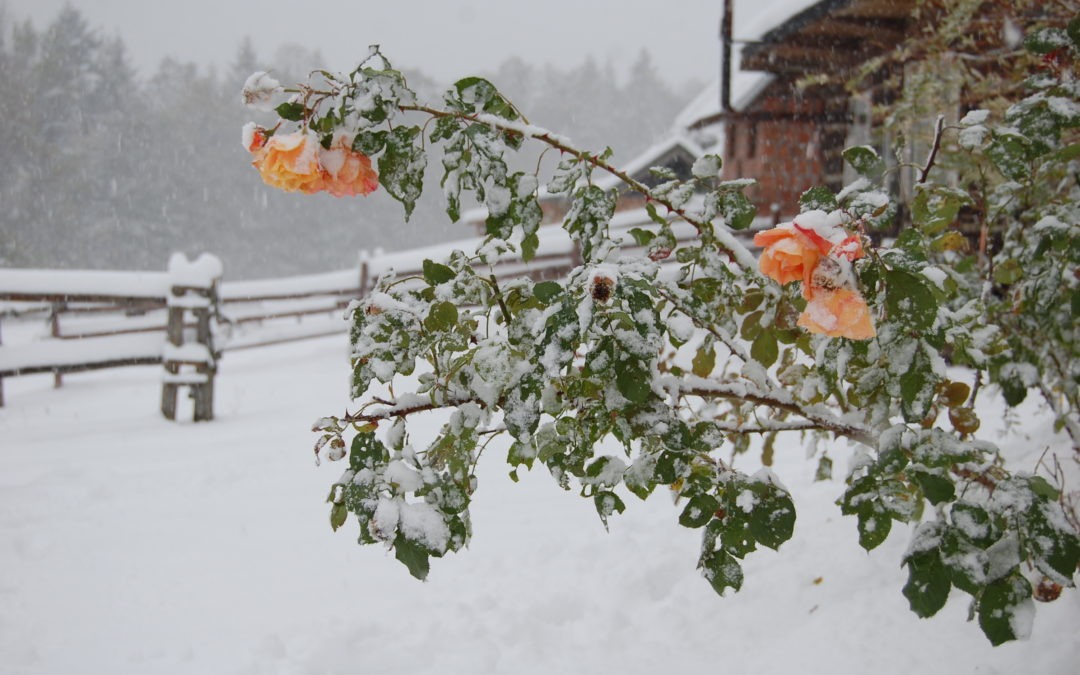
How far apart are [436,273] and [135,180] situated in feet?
120

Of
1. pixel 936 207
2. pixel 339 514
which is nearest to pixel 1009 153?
pixel 936 207

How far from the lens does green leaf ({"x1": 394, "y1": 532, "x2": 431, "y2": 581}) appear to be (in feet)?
3.41

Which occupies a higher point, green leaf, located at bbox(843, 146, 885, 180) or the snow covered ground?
green leaf, located at bbox(843, 146, 885, 180)

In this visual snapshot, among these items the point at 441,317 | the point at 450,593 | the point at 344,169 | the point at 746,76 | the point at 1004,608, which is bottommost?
the point at 450,593

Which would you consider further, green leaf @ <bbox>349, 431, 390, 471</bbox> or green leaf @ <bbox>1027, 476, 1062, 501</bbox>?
green leaf @ <bbox>1027, 476, 1062, 501</bbox>

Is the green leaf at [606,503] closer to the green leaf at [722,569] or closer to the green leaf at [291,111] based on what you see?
the green leaf at [722,569]

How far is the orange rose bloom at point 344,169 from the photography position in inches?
43.3

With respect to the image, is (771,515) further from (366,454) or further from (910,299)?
(366,454)

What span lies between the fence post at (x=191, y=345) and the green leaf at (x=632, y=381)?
5.27 m

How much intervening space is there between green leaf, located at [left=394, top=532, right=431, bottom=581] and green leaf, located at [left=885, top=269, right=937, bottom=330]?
753 millimetres

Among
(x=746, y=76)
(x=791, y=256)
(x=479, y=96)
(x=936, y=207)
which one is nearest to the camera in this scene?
(x=791, y=256)

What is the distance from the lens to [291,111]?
1.07 metres

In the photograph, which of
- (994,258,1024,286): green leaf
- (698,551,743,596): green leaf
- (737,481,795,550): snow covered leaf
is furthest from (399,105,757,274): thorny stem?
(994,258,1024,286): green leaf

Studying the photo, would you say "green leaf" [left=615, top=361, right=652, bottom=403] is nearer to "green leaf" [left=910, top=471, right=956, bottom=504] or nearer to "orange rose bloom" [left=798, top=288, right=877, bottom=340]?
"orange rose bloom" [left=798, top=288, right=877, bottom=340]
